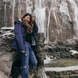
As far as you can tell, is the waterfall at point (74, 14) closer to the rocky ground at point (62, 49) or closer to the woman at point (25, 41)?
the rocky ground at point (62, 49)

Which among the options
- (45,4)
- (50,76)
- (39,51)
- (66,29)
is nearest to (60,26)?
(66,29)

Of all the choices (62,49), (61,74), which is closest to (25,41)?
(61,74)

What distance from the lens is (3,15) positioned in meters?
18.5

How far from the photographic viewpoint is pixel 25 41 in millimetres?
5336

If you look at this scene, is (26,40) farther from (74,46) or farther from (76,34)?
(76,34)

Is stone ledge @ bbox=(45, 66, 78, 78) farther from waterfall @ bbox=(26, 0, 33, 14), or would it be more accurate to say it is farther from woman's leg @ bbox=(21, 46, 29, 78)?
waterfall @ bbox=(26, 0, 33, 14)

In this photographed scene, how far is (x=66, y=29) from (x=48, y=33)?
1351mm

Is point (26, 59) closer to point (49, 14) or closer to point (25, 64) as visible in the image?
point (25, 64)

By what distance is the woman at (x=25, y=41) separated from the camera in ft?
17.0

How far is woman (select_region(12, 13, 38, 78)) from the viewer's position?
204 inches

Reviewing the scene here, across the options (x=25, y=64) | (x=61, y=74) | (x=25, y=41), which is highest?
(x=25, y=41)

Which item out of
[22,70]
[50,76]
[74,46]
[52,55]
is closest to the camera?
[22,70]

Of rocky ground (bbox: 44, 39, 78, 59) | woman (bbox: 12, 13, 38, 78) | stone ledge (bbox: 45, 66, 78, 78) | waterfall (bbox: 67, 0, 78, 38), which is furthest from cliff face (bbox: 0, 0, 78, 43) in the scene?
woman (bbox: 12, 13, 38, 78)

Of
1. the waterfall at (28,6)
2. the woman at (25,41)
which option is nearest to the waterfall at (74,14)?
the waterfall at (28,6)
